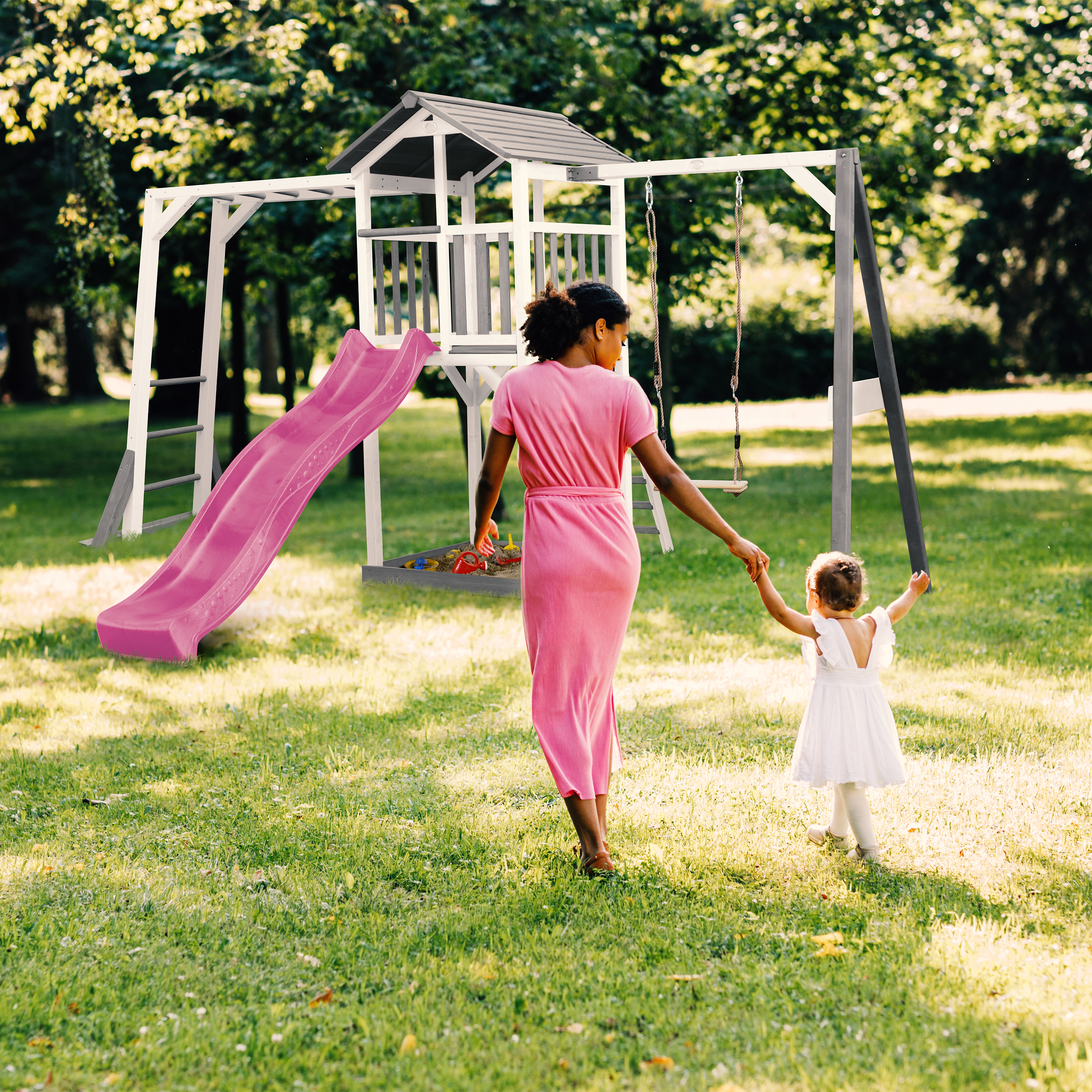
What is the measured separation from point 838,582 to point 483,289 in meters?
4.77

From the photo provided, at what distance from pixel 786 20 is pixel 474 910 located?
1376 centimetres

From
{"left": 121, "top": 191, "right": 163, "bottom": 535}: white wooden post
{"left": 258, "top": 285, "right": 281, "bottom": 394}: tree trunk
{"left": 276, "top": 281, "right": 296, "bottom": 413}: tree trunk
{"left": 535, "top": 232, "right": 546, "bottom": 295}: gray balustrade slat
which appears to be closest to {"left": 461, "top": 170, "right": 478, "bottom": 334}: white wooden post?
{"left": 535, "top": 232, "right": 546, "bottom": 295}: gray balustrade slat

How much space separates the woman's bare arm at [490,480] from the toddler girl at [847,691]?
0.96m

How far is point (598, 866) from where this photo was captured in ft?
14.4

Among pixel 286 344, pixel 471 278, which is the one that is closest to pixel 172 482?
pixel 471 278

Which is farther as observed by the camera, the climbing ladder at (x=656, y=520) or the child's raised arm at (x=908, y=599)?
the climbing ladder at (x=656, y=520)

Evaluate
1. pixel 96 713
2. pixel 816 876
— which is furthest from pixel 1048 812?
pixel 96 713

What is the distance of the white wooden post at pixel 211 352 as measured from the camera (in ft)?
30.1

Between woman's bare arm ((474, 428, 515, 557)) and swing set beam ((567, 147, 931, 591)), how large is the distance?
229 centimetres

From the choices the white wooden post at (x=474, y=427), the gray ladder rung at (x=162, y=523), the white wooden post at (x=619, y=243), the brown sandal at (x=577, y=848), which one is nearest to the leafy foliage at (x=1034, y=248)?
the white wooden post at (x=474, y=427)

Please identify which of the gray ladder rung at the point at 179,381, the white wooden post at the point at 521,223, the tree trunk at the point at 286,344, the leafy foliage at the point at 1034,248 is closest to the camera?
the white wooden post at the point at 521,223

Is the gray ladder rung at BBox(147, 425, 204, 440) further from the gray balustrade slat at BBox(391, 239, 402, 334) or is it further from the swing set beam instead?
the swing set beam

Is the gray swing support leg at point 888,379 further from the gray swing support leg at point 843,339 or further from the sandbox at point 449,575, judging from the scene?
the sandbox at point 449,575

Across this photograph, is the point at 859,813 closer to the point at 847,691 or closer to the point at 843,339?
the point at 847,691
